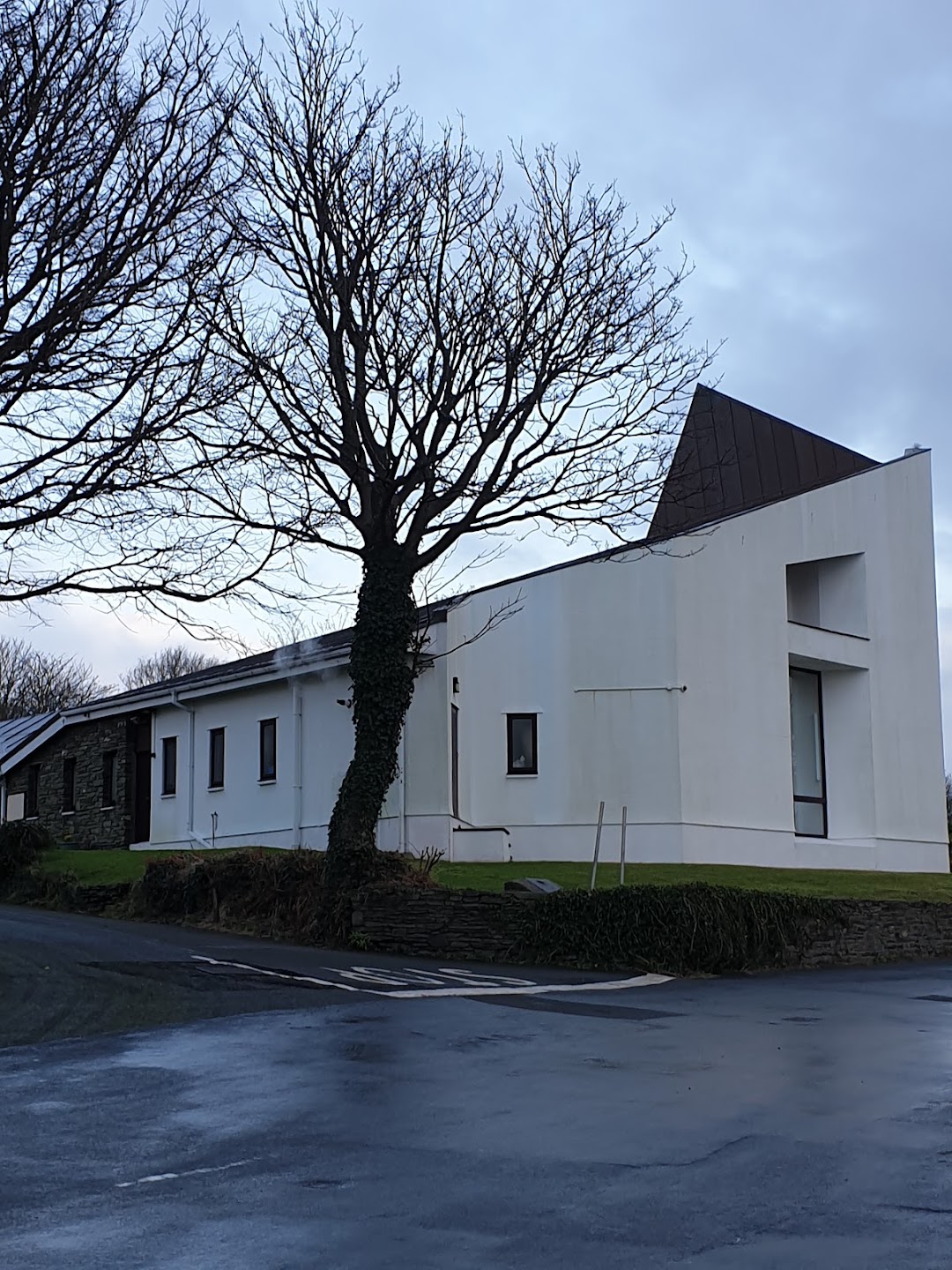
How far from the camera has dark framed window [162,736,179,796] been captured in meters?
34.8

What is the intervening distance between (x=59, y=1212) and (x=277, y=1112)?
7.46 ft

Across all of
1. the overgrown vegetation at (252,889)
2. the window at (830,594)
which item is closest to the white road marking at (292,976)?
the overgrown vegetation at (252,889)

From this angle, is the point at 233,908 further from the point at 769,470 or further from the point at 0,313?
the point at 769,470

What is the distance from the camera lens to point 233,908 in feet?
70.8

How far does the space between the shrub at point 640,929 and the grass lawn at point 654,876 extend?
4.11m

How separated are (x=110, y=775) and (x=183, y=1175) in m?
31.4

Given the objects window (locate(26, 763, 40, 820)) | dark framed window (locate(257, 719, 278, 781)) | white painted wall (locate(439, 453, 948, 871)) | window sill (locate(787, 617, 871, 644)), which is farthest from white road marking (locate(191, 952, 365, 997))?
window (locate(26, 763, 40, 820))

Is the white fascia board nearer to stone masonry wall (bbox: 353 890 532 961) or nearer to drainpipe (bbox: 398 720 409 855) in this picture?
drainpipe (bbox: 398 720 409 855)

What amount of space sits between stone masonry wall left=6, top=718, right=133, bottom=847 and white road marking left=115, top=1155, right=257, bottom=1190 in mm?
30051

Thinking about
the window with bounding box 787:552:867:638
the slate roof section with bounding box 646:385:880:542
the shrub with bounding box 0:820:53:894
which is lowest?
the shrub with bounding box 0:820:53:894

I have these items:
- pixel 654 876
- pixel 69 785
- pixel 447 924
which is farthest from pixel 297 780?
pixel 447 924

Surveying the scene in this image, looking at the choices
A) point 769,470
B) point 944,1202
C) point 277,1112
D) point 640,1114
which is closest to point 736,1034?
point 640,1114

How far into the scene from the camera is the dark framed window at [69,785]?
39.1 m

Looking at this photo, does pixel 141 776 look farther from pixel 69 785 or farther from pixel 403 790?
pixel 403 790
